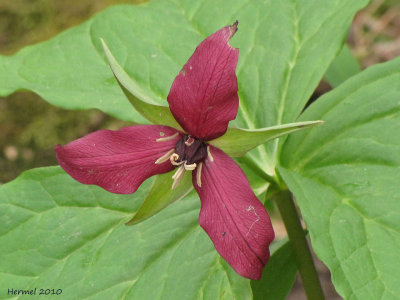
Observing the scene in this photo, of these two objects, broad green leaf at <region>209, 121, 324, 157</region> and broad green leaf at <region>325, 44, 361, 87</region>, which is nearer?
broad green leaf at <region>209, 121, 324, 157</region>

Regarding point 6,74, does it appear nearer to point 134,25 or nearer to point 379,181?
point 134,25

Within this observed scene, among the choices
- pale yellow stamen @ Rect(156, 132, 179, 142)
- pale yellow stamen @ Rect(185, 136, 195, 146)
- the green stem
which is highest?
pale yellow stamen @ Rect(156, 132, 179, 142)

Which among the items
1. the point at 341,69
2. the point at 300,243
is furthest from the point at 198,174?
the point at 341,69

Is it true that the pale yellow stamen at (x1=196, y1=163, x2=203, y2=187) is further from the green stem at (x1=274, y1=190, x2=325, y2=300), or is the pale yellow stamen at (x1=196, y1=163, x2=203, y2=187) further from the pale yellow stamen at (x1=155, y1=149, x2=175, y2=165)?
the green stem at (x1=274, y1=190, x2=325, y2=300)

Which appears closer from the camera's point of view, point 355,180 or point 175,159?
point 175,159

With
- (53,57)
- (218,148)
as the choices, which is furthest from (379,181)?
(53,57)

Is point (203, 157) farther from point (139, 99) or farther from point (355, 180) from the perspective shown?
point (355, 180)

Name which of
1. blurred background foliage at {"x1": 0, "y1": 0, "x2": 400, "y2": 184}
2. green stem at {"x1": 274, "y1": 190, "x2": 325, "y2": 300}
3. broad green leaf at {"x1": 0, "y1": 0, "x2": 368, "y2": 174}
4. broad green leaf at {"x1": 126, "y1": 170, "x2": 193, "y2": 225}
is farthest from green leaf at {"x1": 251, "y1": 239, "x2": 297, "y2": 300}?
blurred background foliage at {"x1": 0, "y1": 0, "x2": 400, "y2": 184}
